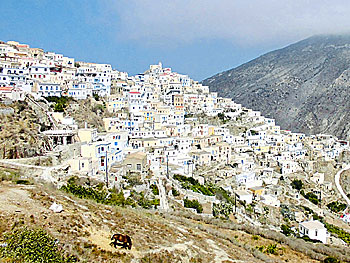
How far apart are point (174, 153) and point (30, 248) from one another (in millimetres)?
28674

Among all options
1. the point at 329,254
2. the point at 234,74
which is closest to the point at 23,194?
the point at 329,254

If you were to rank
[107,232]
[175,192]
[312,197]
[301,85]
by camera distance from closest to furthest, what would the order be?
[107,232] < [175,192] < [312,197] < [301,85]

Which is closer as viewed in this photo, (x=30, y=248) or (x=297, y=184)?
(x=30, y=248)

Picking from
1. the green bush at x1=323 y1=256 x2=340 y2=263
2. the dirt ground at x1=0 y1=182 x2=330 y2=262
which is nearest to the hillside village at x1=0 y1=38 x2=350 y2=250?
the dirt ground at x1=0 y1=182 x2=330 y2=262

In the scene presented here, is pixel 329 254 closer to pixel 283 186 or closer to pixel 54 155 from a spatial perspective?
pixel 54 155

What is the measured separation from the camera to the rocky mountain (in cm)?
10622

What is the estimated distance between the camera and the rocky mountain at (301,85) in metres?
106

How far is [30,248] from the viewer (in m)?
7.31

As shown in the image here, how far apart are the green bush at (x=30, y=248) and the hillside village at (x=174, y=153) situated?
10570 mm

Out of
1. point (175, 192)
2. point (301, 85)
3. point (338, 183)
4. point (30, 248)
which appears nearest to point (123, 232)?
point (30, 248)

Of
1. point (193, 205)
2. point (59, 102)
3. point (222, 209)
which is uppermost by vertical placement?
point (59, 102)

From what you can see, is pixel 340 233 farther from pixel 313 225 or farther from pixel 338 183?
pixel 338 183

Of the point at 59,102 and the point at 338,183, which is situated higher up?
the point at 59,102

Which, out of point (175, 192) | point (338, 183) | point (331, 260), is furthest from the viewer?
point (338, 183)
